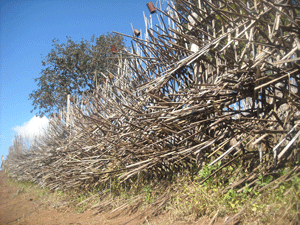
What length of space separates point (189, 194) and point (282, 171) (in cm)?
95

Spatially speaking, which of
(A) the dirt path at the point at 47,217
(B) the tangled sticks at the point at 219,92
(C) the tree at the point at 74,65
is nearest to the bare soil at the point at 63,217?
(A) the dirt path at the point at 47,217

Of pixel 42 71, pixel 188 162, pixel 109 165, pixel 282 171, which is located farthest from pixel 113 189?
pixel 42 71

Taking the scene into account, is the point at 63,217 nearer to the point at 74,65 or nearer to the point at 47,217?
the point at 47,217

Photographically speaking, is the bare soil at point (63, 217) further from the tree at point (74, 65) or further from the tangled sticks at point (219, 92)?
the tree at point (74, 65)

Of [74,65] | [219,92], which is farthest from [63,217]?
[74,65]

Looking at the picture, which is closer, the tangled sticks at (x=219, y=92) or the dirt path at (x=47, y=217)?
the tangled sticks at (x=219, y=92)

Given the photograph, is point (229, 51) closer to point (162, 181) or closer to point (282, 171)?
point (282, 171)

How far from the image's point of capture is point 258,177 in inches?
87.6

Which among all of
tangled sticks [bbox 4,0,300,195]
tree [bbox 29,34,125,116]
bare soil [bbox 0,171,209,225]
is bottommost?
bare soil [bbox 0,171,209,225]

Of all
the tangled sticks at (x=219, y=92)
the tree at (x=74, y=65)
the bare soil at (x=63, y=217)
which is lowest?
the bare soil at (x=63, y=217)

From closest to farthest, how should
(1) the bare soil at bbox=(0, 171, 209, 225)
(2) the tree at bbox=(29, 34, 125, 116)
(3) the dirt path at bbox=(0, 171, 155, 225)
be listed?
(1) the bare soil at bbox=(0, 171, 209, 225), (3) the dirt path at bbox=(0, 171, 155, 225), (2) the tree at bbox=(29, 34, 125, 116)

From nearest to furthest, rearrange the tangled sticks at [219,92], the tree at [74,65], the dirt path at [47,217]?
the tangled sticks at [219,92] → the dirt path at [47,217] → the tree at [74,65]

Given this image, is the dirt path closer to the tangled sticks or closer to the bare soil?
the bare soil

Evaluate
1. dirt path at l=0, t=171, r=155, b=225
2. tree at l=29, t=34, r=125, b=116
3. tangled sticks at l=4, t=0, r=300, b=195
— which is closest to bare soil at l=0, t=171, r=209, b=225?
dirt path at l=0, t=171, r=155, b=225
